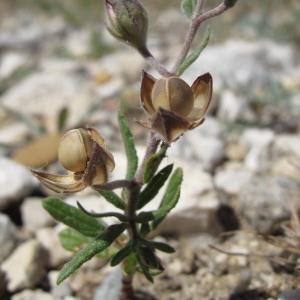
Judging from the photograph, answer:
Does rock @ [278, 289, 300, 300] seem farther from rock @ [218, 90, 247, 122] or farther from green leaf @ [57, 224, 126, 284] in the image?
rock @ [218, 90, 247, 122]

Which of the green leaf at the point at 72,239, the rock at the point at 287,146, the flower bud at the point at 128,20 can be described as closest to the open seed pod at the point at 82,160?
the flower bud at the point at 128,20

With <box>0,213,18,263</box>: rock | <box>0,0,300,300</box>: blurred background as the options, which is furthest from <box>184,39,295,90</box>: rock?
<box>0,213,18,263</box>: rock

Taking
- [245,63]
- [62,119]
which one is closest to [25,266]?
[62,119]

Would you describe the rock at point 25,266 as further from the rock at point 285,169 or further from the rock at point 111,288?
the rock at point 285,169

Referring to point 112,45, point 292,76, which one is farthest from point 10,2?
point 292,76

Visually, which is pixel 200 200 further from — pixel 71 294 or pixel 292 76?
pixel 292 76

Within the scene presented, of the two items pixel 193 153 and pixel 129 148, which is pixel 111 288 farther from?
pixel 193 153
